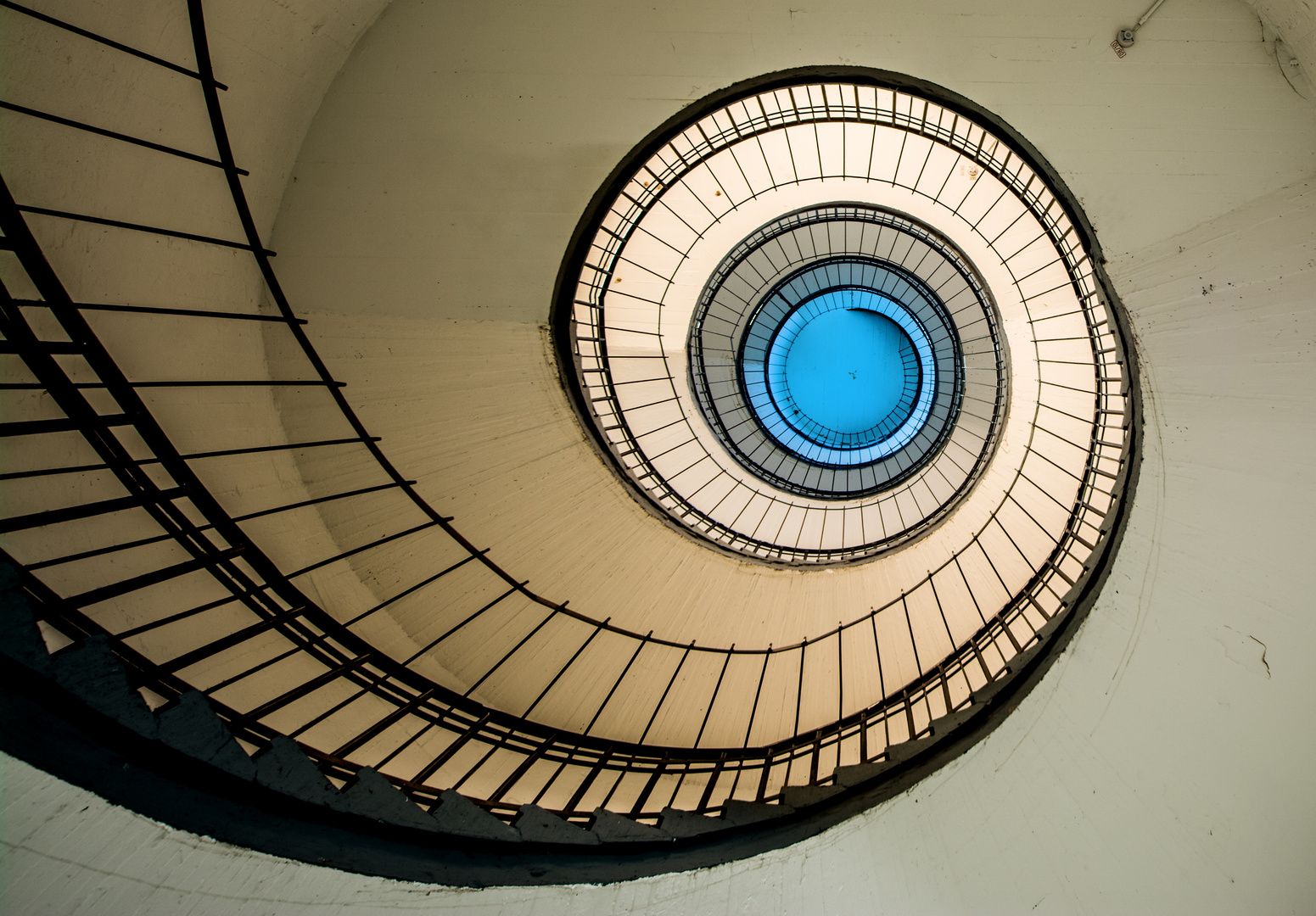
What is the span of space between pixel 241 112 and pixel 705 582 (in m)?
4.94

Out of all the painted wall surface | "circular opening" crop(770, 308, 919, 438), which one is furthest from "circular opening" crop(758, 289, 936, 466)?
the painted wall surface

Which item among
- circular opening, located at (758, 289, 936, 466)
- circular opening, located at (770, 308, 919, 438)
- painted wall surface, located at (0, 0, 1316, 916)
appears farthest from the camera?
circular opening, located at (770, 308, 919, 438)

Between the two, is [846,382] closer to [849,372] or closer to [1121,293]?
[849,372]

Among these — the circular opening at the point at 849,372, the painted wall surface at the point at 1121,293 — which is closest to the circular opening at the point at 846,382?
the circular opening at the point at 849,372

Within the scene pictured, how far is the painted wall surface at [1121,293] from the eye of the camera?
268 centimetres

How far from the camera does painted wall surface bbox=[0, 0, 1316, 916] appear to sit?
8.79 feet

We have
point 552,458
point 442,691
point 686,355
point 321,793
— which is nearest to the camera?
point 321,793

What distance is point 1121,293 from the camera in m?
3.44

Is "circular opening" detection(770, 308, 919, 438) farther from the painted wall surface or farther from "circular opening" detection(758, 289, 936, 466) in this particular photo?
the painted wall surface

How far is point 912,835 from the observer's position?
2.95 m

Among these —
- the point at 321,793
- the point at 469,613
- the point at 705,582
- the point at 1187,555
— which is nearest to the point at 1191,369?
the point at 1187,555

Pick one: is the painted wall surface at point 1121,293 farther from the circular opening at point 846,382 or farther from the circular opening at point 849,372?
the circular opening at point 849,372

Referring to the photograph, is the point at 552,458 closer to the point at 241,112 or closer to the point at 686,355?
the point at 241,112

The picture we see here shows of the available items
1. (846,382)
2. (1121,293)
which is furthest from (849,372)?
(1121,293)
